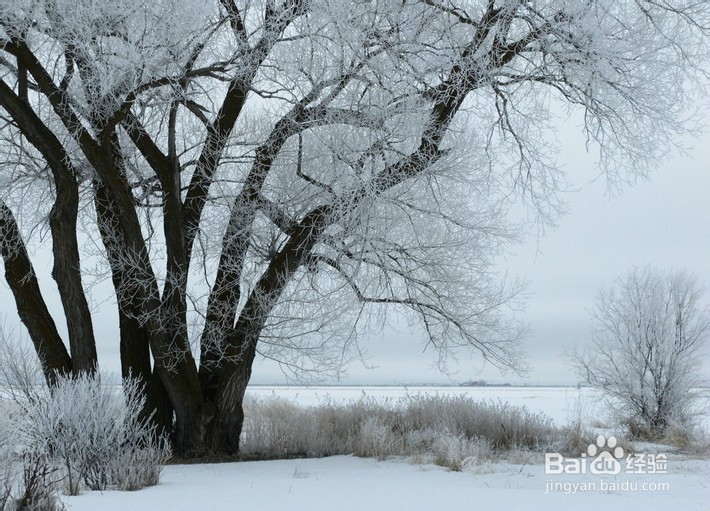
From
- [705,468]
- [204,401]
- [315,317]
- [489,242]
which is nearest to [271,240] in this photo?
[315,317]

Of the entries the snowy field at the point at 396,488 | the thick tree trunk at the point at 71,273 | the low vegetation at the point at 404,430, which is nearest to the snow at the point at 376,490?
the snowy field at the point at 396,488

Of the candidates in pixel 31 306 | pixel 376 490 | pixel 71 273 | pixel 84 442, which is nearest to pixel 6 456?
pixel 84 442

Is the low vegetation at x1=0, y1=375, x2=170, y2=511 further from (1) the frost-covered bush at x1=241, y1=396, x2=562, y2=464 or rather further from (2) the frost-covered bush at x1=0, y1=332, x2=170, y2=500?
(1) the frost-covered bush at x1=241, y1=396, x2=562, y2=464

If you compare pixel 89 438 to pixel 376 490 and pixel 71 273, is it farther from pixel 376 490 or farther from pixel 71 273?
pixel 71 273

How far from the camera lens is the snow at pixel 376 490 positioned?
6121mm

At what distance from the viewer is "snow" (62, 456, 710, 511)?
612cm

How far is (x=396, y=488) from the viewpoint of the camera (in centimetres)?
724

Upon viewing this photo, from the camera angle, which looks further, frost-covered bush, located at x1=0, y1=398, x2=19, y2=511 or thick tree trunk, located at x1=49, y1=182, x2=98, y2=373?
thick tree trunk, located at x1=49, y1=182, x2=98, y2=373

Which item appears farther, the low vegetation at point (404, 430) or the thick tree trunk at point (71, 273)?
the thick tree trunk at point (71, 273)

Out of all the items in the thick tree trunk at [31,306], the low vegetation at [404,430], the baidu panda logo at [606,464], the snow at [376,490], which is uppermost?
the thick tree trunk at [31,306]

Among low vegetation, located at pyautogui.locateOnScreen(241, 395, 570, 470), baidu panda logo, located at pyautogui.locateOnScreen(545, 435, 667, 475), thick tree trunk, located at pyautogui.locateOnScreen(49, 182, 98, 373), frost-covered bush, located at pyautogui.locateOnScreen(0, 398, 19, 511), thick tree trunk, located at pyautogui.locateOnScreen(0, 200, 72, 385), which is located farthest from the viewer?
thick tree trunk, located at pyautogui.locateOnScreen(0, 200, 72, 385)

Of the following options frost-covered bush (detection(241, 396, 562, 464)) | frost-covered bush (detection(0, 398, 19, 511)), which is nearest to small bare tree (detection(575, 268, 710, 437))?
frost-covered bush (detection(241, 396, 562, 464))

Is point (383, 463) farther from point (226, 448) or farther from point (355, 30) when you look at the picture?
point (355, 30)

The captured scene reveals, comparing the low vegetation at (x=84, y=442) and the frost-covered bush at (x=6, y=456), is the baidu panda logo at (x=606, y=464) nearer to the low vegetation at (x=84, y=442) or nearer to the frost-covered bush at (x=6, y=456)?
the low vegetation at (x=84, y=442)
